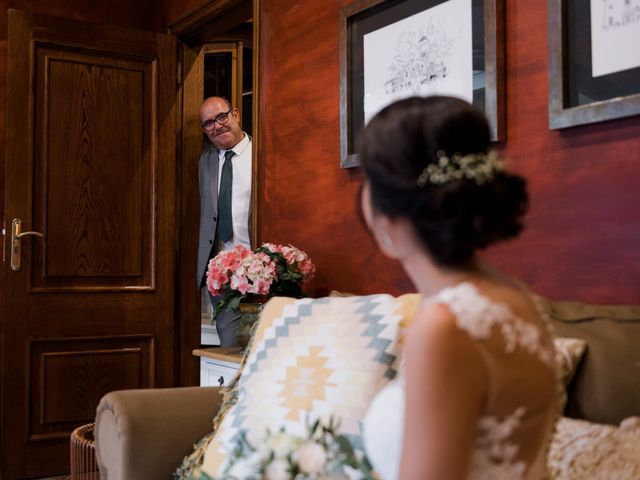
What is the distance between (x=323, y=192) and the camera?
3.01 m

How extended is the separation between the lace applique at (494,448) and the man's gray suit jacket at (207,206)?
10.6ft

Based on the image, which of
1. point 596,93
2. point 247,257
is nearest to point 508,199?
point 596,93

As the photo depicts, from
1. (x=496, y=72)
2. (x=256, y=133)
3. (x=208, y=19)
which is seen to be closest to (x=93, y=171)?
(x=208, y=19)

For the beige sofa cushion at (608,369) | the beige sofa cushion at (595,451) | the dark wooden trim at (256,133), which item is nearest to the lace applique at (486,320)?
the beige sofa cushion at (595,451)

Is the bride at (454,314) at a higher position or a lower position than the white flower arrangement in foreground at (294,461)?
higher

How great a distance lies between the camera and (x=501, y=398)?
Answer: 40.4 inches

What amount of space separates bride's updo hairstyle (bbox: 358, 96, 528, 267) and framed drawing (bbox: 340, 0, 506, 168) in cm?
120

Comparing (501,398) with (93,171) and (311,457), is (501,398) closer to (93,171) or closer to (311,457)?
(311,457)

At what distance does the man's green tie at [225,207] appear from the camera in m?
4.22

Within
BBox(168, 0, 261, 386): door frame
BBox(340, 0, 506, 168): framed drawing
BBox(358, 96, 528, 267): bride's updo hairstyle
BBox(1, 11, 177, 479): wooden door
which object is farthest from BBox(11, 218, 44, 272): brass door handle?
BBox(358, 96, 528, 267): bride's updo hairstyle

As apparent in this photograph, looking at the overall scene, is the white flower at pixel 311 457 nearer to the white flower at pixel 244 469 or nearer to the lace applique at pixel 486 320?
the white flower at pixel 244 469

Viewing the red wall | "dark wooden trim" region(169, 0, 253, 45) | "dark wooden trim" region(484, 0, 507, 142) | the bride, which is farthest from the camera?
"dark wooden trim" region(169, 0, 253, 45)

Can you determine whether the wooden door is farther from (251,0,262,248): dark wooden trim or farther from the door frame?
(251,0,262,248): dark wooden trim

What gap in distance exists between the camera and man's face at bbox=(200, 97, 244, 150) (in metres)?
4.20
